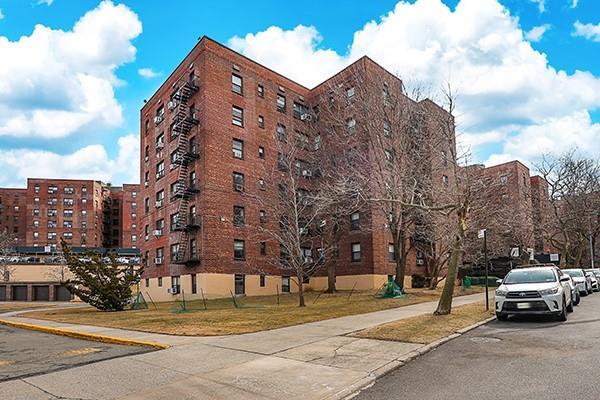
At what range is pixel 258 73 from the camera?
4062cm

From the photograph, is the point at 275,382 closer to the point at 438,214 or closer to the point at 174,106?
the point at 438,214

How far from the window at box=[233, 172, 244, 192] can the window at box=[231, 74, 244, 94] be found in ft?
21.8

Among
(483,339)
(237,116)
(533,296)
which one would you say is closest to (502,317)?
(533,296)

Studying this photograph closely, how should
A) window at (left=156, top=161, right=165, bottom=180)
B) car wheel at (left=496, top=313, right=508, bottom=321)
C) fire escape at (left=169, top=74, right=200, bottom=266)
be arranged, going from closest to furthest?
car wheel at (left=496, top=313, right=508, bottom=321), fire escape at (left=169, top=74, right=200, bottom=266), window at (left=156, top=161, right=165, bottom=180)

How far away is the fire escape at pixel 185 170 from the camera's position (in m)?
36.0

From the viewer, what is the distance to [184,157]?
36312mm

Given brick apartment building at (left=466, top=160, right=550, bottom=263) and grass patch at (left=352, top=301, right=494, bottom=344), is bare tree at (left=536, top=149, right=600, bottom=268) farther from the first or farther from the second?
grass patch at (left=352, top=301, right=494, bottom=344)

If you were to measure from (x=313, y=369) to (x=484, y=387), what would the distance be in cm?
284

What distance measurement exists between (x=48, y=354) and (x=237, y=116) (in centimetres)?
2912

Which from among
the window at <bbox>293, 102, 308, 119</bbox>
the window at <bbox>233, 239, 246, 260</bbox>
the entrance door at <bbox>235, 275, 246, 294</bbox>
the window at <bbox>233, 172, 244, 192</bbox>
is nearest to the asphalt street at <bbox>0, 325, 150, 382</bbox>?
the entrance door at <bbox>235, 275, 246, 294</bbox>

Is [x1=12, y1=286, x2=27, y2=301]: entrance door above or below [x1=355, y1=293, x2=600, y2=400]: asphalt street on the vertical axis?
below

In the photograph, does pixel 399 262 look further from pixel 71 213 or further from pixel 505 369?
pixel 71 213

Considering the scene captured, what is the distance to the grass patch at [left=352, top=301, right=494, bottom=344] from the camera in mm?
11565

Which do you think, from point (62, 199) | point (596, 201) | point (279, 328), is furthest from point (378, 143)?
point (62, 199)
